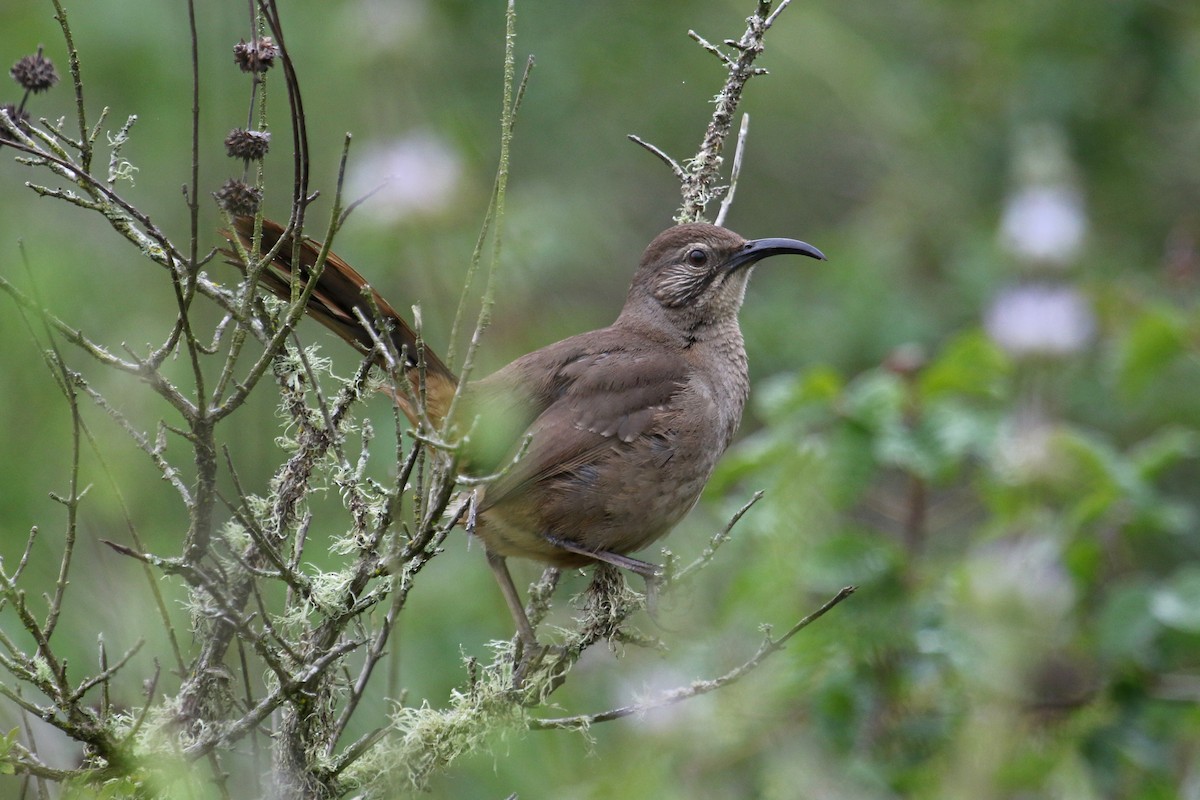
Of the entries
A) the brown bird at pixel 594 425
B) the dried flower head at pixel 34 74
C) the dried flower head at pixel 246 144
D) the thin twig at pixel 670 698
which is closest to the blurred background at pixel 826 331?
the thin twig at pixel 670 698

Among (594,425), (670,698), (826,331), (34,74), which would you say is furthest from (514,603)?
(826,331)

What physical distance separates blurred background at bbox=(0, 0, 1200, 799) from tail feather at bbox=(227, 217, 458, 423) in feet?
1.07

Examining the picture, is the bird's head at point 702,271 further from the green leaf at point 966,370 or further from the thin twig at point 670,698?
the thin twig at point 670,698

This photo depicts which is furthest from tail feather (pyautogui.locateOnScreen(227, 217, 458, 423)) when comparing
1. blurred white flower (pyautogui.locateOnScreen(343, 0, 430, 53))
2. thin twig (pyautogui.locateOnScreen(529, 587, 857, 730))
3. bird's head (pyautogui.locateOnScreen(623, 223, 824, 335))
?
blurred white flower (pyautogui.locateOnScreen(343, 0, 430, 53))

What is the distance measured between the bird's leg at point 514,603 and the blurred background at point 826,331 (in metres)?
0.29

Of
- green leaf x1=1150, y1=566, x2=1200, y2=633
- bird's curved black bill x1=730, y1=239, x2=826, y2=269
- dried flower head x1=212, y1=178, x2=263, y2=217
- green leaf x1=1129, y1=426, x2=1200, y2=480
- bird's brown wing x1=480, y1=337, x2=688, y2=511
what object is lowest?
green leaf x1=1150, y1=566, x2=1200, y2=633

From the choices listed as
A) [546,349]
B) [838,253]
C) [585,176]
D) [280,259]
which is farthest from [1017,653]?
[585,176]

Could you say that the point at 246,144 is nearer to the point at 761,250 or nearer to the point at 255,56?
the point at 255,56

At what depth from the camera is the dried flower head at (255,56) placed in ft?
8.31

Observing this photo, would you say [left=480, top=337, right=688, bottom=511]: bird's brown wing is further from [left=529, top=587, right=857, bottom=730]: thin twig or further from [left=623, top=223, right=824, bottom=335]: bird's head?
[left=529, top=587, right=857, bottom=730]: thin twig

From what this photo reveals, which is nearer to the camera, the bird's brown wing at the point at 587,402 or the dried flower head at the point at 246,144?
the dried flower head at the point at 246,144

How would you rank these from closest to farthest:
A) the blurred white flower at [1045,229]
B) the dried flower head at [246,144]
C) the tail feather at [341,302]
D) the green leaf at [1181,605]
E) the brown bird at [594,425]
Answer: the dried flower head at [246,144], the tail feather at [341,302], the brown bird at [594,425], the green leaf at [1181,605], the blurred white flower at [1045,229]

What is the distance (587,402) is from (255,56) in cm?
169

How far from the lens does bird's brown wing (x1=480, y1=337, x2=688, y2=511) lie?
3.84 metres
